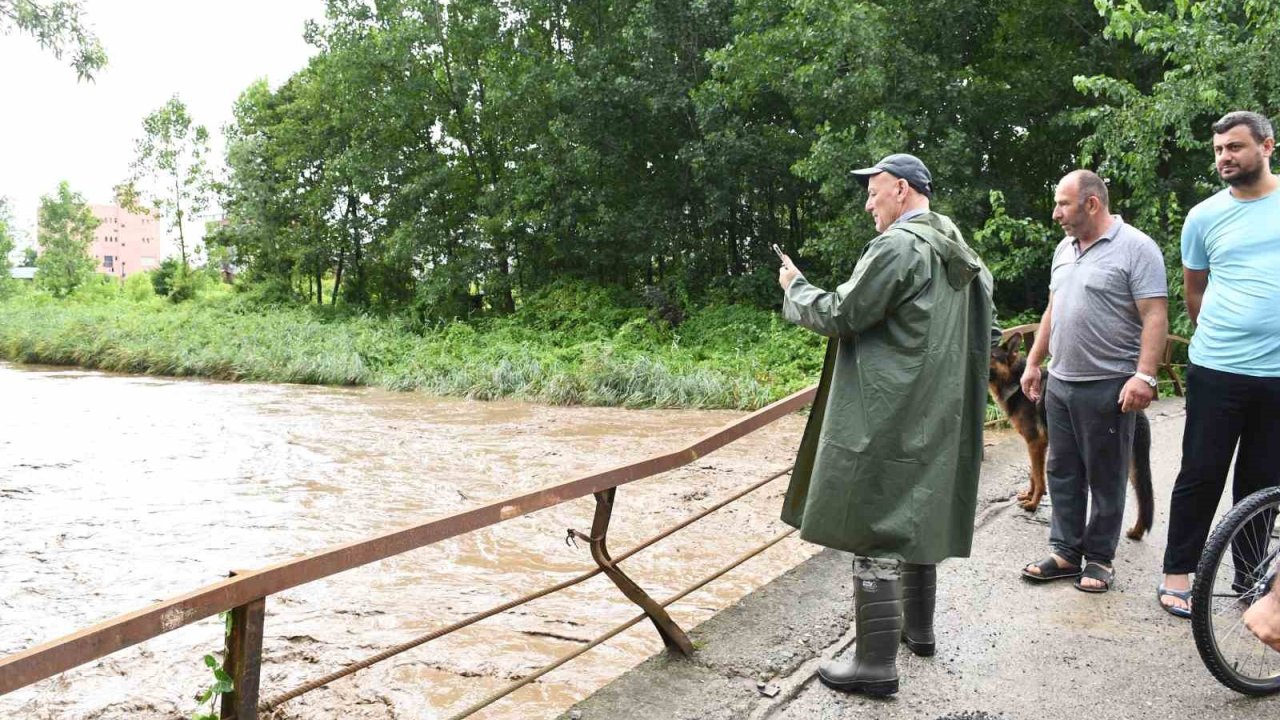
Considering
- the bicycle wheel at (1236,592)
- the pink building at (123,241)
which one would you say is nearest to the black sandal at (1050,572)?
the bicycle wheel at (1236,592)

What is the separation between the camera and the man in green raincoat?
2.95 meters

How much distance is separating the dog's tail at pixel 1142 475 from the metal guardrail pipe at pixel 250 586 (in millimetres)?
2943

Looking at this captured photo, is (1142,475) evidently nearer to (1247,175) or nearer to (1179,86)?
(1247,175)

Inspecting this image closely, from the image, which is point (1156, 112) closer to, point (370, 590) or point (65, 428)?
point (370, 590)

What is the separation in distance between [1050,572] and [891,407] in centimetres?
199


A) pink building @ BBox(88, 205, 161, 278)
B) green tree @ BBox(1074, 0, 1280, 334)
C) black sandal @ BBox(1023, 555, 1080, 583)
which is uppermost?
pink building @ BBox(88, 205, 161, 278)

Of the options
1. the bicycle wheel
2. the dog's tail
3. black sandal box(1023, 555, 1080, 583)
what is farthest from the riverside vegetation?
the bicycle wheel

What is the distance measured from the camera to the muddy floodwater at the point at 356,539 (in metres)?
4.75

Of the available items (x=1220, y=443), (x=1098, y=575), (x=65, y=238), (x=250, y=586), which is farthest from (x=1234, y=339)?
(x=65, y=238)

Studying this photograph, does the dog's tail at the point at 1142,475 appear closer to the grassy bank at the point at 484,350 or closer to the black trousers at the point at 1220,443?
the black trousers at the point at 1220,443

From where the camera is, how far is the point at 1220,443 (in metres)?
3.59

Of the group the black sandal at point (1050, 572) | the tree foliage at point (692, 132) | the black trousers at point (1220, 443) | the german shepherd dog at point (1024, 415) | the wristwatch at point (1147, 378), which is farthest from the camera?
the tree foliage at point (692, 132)

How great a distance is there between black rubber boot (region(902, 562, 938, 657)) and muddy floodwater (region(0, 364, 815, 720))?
1.75 m

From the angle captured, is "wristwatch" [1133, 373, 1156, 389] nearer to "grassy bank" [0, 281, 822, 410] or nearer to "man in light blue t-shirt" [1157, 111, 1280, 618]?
"man in light blue t-shirt" [1157, 111, 1280, 618]
